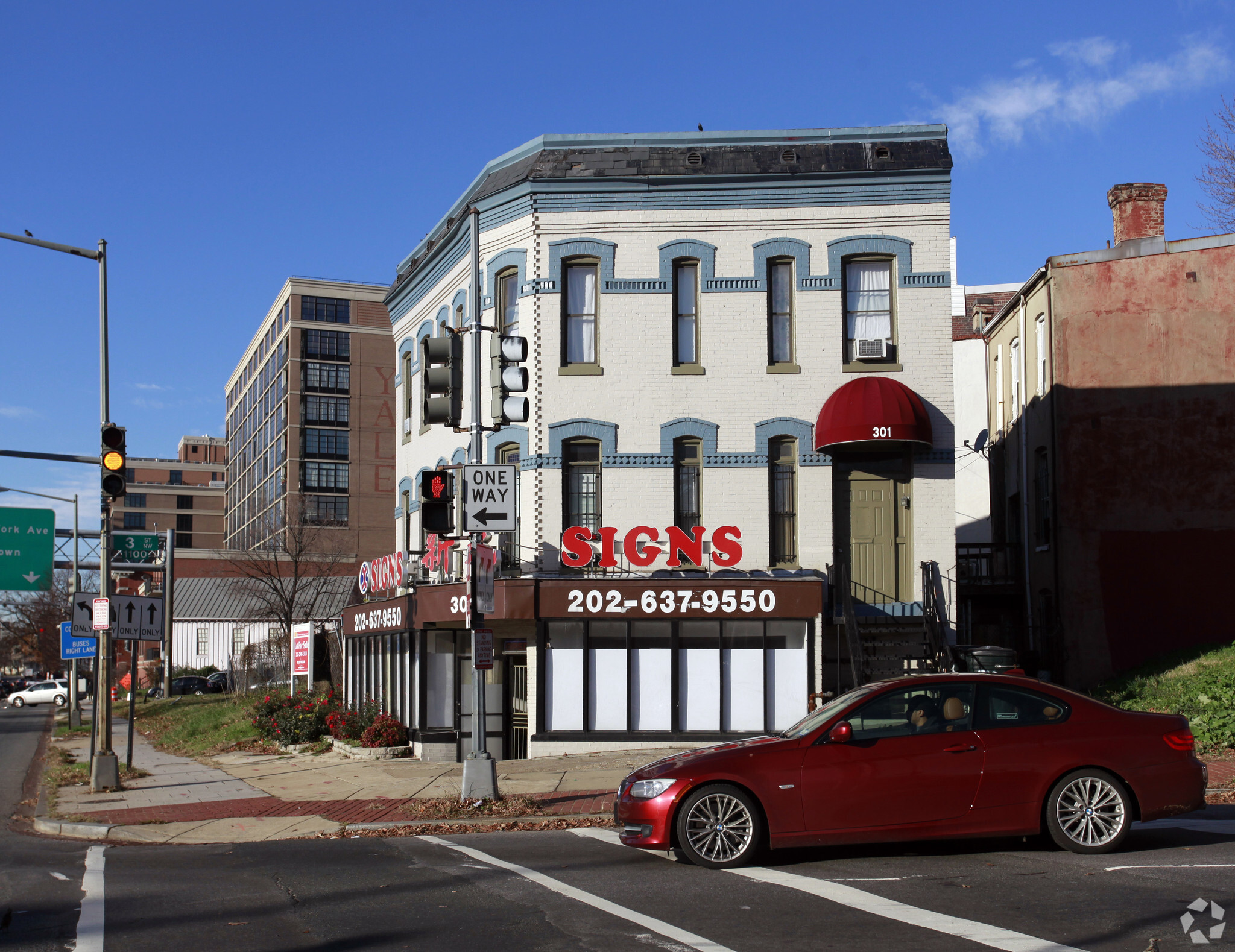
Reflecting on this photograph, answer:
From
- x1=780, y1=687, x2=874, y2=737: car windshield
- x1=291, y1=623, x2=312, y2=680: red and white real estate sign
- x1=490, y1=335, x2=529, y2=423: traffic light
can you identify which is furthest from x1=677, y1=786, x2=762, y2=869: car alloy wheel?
x1=291, y1=623, x2=312, y2=680: red and white real estate sign

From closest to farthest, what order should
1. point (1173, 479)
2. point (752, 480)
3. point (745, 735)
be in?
1. point (745, 735)
2. point (752, 480)
3. point (1173, 479)

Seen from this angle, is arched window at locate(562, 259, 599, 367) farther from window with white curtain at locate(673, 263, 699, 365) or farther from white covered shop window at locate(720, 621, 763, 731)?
white covered shop window at locate(720, 621, 763, 731)

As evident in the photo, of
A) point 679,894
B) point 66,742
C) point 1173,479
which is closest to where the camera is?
point 679,894

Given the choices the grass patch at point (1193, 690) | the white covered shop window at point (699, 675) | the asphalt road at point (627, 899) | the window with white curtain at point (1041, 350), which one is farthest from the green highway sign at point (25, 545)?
the grass patch at point (1193, 690)

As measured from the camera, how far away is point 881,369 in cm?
2111

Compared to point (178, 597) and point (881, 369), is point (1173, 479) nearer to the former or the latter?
point (881, 369)

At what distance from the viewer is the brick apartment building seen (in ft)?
76.4

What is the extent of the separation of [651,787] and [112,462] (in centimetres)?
1128

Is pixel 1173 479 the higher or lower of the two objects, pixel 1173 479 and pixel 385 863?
the higher

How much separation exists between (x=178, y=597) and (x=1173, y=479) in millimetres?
68632

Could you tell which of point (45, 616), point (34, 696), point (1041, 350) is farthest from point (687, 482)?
point (45, 616)

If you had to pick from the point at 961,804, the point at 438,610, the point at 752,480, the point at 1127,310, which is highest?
the point at 1127,310

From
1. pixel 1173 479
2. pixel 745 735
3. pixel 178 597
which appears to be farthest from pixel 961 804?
pixel 178 597

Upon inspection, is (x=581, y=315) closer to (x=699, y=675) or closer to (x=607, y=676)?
(x=607, y=676)
